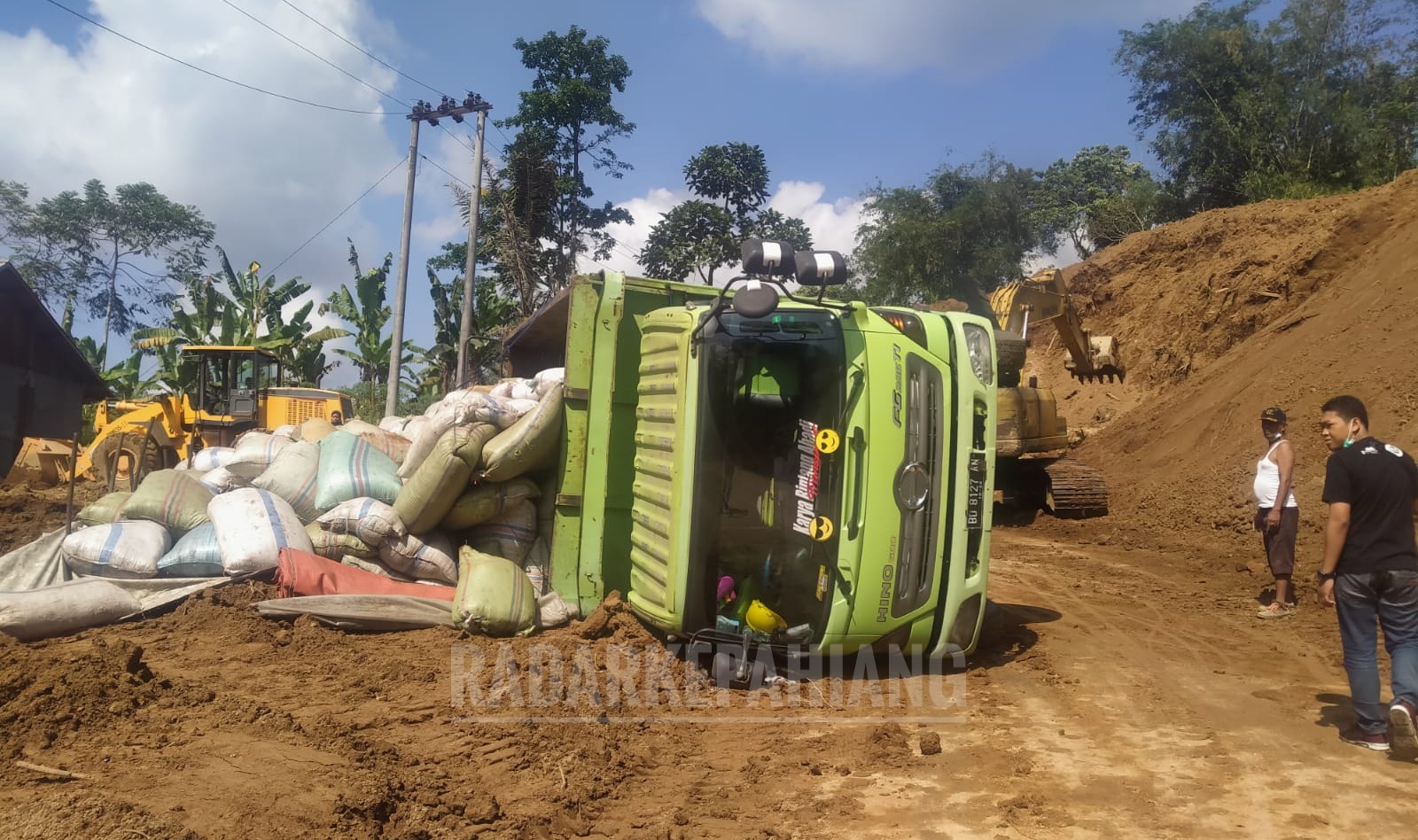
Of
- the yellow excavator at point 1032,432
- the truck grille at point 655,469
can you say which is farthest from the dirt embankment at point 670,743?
the yellow excavator at point 1032,432

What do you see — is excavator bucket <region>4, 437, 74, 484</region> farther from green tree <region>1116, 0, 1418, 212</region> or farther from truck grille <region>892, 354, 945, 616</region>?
green tree <region>1116, 0, 1418, 212</region>

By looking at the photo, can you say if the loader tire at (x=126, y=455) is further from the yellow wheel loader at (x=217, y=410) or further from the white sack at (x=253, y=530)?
the white sack at (x=253, y=530)

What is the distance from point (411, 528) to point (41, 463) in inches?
492

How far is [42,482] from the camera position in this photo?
14.7 meters

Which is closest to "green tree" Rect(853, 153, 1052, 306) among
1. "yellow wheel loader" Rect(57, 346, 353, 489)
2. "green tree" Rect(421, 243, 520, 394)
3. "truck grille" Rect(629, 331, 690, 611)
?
"green tree" Rect(421, 243, 520, 394)

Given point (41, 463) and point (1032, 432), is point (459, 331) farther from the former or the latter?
point (1032, 432)

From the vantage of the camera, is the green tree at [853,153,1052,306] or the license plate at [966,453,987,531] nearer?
→ the license plate at [966,453,987,531]

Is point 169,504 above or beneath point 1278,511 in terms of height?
beneath

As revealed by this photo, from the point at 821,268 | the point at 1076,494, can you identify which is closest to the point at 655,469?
the point at 821,268

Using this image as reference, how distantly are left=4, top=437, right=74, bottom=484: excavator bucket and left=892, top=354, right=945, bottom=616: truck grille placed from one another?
48.7ft

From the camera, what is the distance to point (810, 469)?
173 inches

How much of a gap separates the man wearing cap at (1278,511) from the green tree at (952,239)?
2101cm

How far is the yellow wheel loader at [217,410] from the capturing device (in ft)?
47.0

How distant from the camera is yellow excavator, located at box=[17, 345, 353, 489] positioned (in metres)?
14.3
